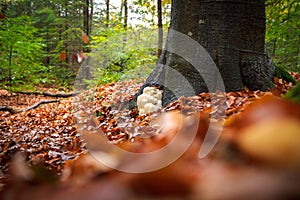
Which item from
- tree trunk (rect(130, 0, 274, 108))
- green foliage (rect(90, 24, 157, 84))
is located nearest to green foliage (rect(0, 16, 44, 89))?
green foliage (rect(90, 24, 157, 84))

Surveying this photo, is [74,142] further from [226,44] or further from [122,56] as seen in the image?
[122,56]

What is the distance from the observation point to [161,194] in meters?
0.37

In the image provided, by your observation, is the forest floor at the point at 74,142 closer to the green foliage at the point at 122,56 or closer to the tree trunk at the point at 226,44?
the tree trunk at the point at 226,44

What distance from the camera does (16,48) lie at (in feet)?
27.2

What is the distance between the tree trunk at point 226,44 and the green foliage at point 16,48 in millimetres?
6583

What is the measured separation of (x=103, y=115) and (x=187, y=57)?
1869 mm

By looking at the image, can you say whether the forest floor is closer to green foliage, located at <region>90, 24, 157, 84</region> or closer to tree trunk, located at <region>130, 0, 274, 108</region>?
tree trunk, located at <region>130, 0, 274, 108</region>

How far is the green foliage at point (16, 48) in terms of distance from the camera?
797cm

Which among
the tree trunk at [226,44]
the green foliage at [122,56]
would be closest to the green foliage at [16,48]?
the green foliage at [122,56]

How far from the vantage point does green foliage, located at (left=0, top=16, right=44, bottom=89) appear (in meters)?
7.97

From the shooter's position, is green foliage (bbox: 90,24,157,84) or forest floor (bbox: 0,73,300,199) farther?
green foliage (bbox: 90,24,157,84)

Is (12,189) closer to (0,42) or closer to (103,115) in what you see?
(103,115)

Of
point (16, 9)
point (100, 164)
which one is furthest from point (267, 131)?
point (16, 9)

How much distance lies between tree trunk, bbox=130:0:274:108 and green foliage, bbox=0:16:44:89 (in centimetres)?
658
